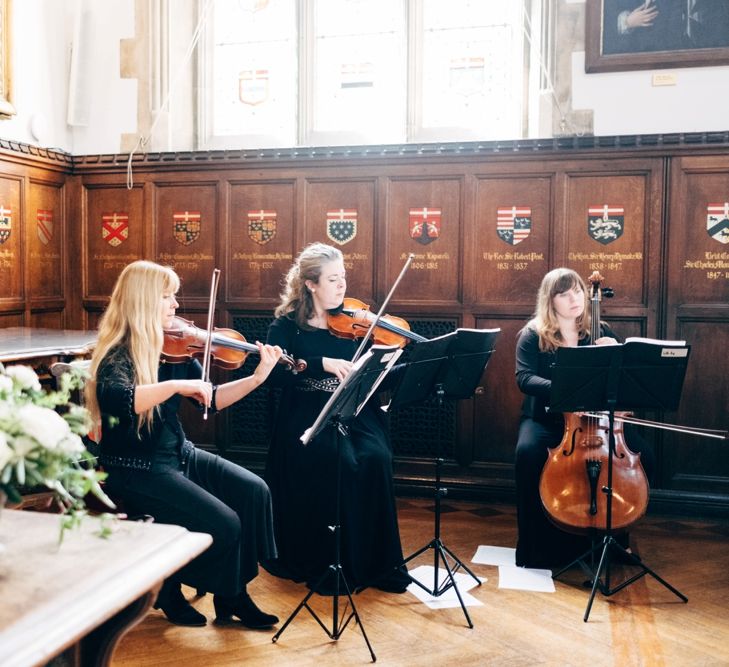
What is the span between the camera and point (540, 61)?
5.17 meters

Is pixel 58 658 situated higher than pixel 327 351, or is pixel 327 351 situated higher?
pixel 327 351

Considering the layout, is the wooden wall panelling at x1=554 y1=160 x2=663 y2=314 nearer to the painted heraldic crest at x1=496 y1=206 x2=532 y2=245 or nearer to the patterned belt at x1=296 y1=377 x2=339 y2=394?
the painted heraldic crest at x1=496 y1=206 x2=532 y2=245

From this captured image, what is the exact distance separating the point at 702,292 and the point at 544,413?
144 centimetres

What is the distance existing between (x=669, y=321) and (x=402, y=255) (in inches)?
66.7

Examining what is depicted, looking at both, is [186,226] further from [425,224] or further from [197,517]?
[197,517]

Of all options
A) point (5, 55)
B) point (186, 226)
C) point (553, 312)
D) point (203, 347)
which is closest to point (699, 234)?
point (553, 312)

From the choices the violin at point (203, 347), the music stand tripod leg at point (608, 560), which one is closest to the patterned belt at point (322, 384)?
the violin at point (203, 347)

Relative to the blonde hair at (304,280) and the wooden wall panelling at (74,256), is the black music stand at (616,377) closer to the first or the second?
the blonde hair at (304,280)

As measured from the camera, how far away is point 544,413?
4.29m

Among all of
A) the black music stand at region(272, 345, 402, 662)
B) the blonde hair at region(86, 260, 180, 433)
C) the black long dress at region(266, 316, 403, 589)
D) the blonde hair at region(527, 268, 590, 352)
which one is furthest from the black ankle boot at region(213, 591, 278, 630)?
the blonde hair at region(527, 268, 590, 352)

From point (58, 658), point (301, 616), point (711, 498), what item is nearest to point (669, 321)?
point (711, 498)

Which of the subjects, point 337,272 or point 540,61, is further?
point 540,61

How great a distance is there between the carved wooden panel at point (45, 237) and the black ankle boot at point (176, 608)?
2976mm

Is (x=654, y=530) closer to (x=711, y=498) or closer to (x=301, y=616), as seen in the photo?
(x=711, y=498)
